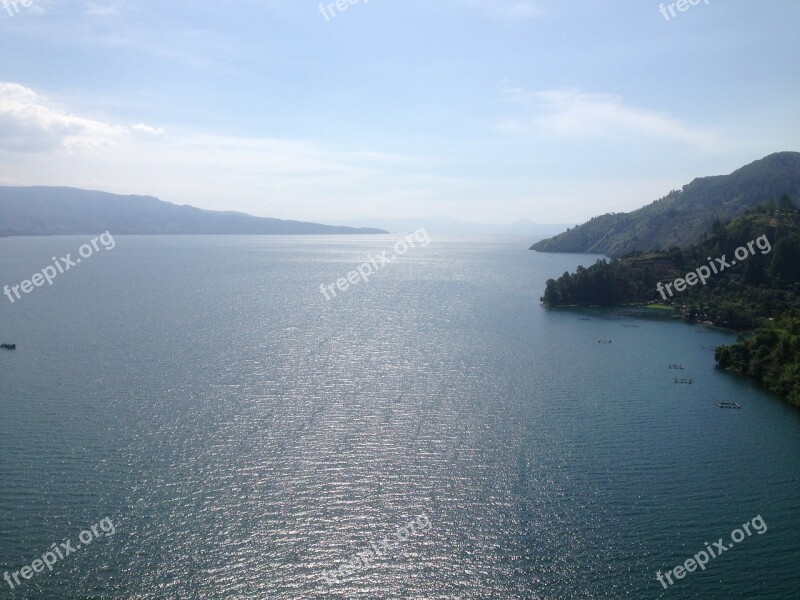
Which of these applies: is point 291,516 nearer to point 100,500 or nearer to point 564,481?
point 100,500

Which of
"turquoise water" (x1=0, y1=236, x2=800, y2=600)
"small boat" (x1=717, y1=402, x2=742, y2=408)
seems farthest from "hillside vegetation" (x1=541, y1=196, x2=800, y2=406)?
"turquoise water" (x1=0, y1=236, x2=800, y2=600)

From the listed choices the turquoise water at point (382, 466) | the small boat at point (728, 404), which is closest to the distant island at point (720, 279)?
the small boat at point (728, 404)

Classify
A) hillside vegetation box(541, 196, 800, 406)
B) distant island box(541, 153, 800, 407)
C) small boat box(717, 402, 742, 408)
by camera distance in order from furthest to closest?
distant island box(541, 153, 800, 407) → hillside vegetation box(541, 196, 800, 406) → small boat box(717, 402, 742, 408)

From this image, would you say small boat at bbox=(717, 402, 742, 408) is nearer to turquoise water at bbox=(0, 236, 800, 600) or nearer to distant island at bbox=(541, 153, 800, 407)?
turquoise water at bbox=(0, 236, 800, 600)

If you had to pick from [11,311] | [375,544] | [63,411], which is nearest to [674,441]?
[375,544]

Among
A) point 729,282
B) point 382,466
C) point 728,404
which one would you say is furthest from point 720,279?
point 382,466

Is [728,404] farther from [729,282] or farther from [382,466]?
[729,282]
